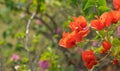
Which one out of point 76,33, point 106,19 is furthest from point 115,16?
point 76,33

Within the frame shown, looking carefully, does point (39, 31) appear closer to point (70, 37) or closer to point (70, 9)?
point (70, 9)

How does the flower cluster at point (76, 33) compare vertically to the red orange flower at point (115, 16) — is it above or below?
below

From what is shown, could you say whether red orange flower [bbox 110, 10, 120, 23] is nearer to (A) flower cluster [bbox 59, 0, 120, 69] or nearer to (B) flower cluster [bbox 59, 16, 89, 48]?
(A) flower cluster [bbox 59, 0, 120, 69]

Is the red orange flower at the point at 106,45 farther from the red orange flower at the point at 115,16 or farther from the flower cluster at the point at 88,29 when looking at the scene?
the red orange flower at the point at 115,16

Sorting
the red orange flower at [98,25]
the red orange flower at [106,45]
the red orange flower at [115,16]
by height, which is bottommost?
the red orange flower at [106,45]

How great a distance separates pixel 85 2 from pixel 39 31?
299cm

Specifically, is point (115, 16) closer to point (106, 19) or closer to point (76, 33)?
point (106, 19)

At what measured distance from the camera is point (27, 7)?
372 cm

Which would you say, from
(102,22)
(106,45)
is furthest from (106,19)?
(106,45)

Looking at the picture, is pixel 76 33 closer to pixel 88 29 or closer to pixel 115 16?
pixel 88 29

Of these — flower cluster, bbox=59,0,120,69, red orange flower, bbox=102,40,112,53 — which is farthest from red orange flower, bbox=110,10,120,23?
red orange flower, bbox=102,40,112,53

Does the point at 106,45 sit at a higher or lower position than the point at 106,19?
lower

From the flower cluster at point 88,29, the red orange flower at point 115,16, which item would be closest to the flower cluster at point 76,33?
the flower cluster at point 88,29

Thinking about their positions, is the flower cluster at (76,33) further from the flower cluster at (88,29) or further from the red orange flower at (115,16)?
the red orange flower at (115,16)
